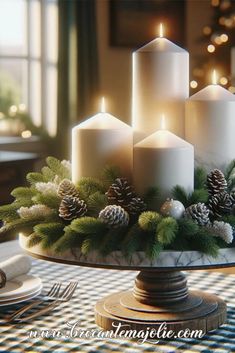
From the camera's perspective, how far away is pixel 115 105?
5.61m

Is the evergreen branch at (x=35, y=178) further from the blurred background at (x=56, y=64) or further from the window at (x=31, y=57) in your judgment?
the window at (x=31, y=57)

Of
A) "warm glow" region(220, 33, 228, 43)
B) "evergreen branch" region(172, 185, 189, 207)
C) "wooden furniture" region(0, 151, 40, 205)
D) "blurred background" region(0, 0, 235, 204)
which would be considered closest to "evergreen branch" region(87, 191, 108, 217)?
"evergreen branch" region(172, 185, 189, 207)

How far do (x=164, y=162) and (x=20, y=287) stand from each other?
0.42 m

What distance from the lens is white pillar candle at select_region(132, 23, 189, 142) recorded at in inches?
57.3

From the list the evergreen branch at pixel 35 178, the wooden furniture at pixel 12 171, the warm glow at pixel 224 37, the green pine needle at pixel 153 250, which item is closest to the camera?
the green pine needle at pixel 153 250

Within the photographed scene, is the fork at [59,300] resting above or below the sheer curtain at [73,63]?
below

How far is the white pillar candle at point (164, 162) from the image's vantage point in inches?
52.3

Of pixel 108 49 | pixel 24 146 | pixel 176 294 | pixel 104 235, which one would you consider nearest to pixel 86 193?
pixel 104 235

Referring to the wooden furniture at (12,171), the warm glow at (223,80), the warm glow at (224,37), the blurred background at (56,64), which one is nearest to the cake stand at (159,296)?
the wooden furniture at (12,171)

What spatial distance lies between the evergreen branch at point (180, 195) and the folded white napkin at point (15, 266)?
427 mm

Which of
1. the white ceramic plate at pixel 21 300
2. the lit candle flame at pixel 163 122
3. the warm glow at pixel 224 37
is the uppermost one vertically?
the warm glow at pixel 224 37

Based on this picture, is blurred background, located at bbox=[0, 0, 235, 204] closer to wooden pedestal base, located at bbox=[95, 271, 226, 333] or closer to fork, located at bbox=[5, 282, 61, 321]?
fork, located at bbox=[5, 282, 61, 321]

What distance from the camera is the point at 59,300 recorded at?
1509 millimetres

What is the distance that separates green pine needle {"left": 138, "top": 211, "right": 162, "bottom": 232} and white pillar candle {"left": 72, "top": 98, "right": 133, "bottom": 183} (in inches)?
6.8
